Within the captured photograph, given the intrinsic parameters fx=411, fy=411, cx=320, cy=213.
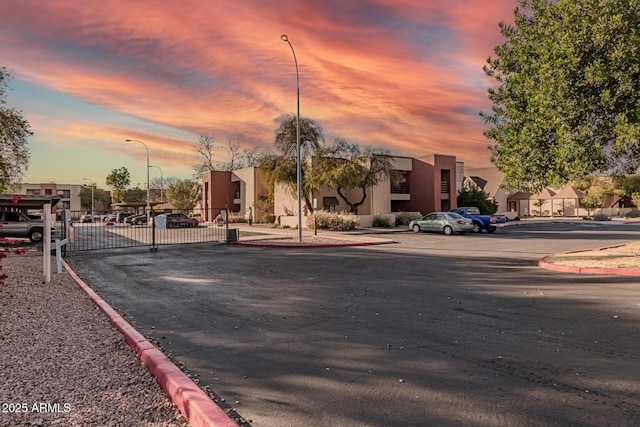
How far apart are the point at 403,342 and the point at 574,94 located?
39.6 ft

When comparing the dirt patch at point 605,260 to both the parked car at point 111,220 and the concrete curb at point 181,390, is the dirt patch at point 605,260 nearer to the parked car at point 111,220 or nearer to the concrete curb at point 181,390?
the concrete curb at point 181,390

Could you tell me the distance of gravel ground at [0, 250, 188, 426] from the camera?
140 inches

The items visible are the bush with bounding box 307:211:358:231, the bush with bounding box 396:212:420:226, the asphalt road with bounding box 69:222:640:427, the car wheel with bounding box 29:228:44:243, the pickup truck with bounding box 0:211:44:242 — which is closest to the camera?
the asphalt road with bounding box 69:222:640:427

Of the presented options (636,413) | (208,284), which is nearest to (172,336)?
(208,284)

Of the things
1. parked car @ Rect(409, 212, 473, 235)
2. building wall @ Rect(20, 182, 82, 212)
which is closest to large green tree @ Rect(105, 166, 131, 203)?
building wall @ Rect(20, 182, 82, 212)

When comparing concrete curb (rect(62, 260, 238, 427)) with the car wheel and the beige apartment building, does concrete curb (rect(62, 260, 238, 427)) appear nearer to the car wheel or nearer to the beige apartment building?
the car wheel

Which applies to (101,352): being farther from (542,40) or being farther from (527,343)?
(542,40)

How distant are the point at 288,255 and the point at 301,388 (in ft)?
44.3

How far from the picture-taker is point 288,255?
17688 mm

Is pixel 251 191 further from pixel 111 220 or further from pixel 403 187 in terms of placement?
pixel 111 220

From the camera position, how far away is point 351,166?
34719 millimetres

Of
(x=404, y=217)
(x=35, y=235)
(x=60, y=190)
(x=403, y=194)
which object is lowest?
(x=35, y=235)

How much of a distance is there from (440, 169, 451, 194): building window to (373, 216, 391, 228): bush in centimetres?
948

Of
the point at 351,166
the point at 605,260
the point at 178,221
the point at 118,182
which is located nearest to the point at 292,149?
the point at 351,166
